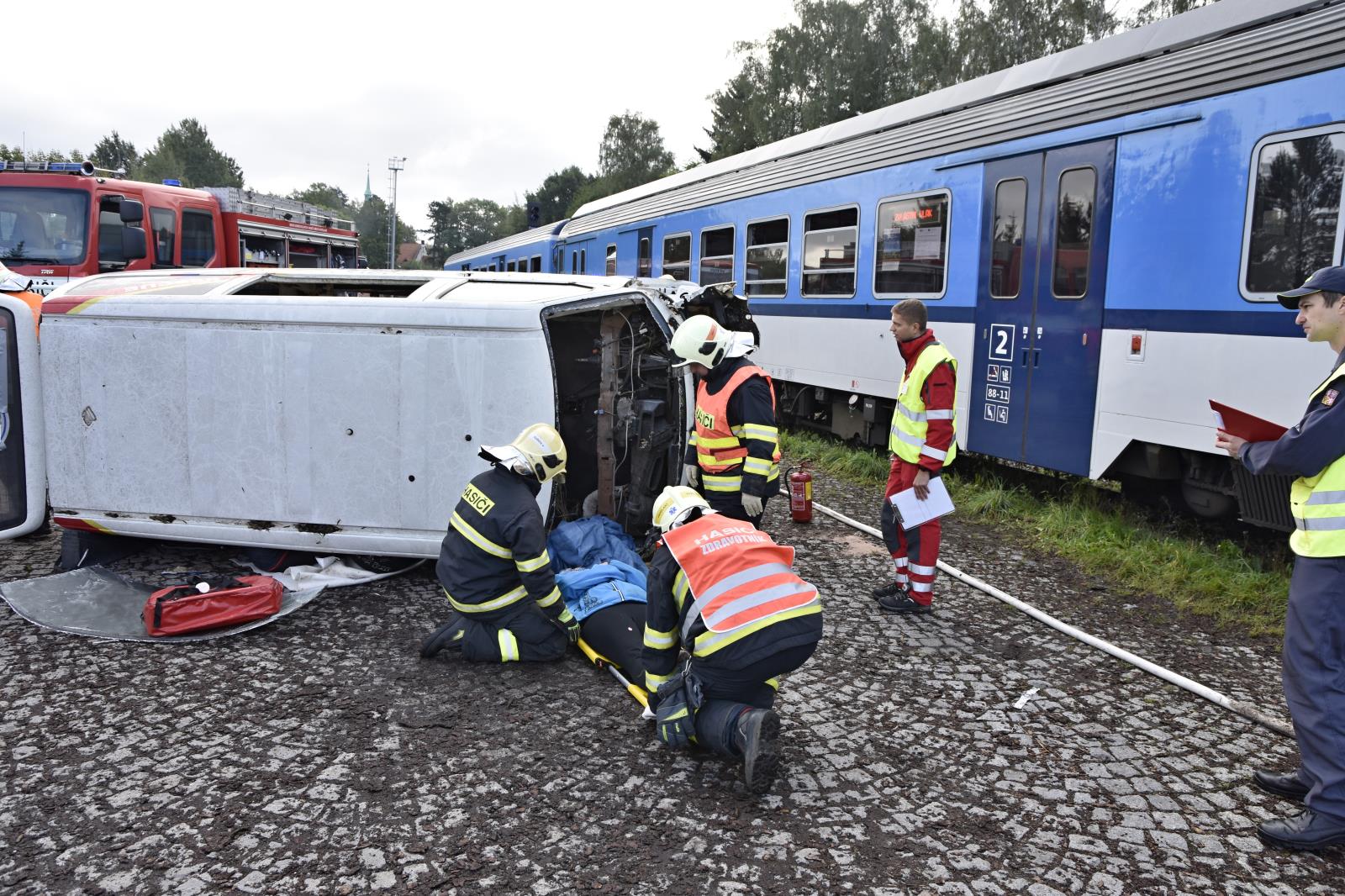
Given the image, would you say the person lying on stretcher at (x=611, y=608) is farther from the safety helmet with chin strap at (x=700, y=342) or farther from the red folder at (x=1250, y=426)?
the red folder at (x=1250, y=426)

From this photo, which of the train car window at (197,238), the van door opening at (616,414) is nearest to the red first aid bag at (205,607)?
the van door opening at (616,414)

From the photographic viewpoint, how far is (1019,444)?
761 cm

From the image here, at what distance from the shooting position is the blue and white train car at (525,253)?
68.8 ft

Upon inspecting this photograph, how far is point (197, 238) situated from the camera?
11750 millimetres

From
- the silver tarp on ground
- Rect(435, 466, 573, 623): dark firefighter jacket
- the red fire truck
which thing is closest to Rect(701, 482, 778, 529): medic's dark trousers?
Rect(435, 466, 573, 623): dark firefighter jacket

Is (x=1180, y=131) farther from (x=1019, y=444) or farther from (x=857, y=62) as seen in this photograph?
(x=857, y=62)

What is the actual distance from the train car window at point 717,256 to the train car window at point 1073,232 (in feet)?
18.2

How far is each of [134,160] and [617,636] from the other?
11410cm

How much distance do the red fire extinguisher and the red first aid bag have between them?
389cm

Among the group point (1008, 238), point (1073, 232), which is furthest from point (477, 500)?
point (1008, 238)

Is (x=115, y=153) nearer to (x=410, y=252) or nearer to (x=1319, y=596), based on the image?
(x=410, y=252)

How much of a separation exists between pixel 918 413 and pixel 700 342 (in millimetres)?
1335

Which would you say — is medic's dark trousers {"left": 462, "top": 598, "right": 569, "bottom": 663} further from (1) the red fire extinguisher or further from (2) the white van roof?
(1) the red fire extinguisher

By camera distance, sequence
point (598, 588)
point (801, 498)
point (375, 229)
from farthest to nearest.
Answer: point (375, 229), point (801, 498), point (598, 588)
